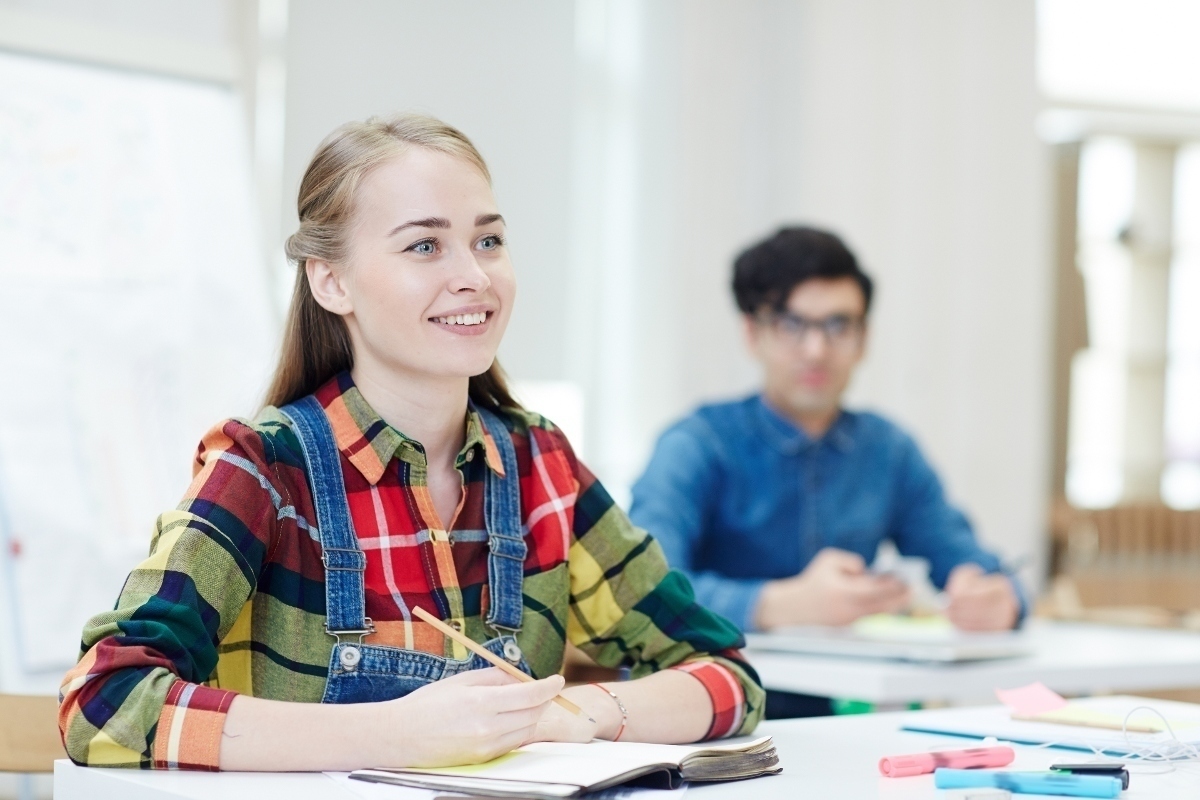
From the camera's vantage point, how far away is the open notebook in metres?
1.12

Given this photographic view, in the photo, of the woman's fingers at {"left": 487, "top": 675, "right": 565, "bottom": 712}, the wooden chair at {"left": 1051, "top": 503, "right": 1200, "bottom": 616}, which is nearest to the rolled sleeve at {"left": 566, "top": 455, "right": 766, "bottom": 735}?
the woman's fingers at {"left": 487, "top": 675, "right": 565, "bottom": 712}

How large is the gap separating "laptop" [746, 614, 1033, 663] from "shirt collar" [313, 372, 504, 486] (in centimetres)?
71

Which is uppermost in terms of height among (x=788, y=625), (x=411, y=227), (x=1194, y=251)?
(x=1194, y=251)

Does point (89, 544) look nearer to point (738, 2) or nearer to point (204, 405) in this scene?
point (204, 405)

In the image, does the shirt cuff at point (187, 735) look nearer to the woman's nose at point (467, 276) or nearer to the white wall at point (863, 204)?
the woman's nose at point (467, 276)

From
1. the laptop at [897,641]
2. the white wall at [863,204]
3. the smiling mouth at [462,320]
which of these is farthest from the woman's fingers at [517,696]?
the white wall at [863,204]

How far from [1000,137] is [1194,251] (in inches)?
42.8

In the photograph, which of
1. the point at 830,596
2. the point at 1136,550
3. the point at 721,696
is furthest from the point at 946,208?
the point at 721,696

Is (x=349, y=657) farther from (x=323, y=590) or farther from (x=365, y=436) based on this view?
(x=365, y=436)

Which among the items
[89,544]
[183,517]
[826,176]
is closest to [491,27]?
[826,176]

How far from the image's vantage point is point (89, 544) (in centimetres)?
237

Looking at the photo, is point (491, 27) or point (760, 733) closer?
point (760, 733)

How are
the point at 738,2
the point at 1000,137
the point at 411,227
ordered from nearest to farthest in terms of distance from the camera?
the point at 411,227 → the point at 738,2 → the point at 1000,137

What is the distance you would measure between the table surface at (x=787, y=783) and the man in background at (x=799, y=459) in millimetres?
1404
